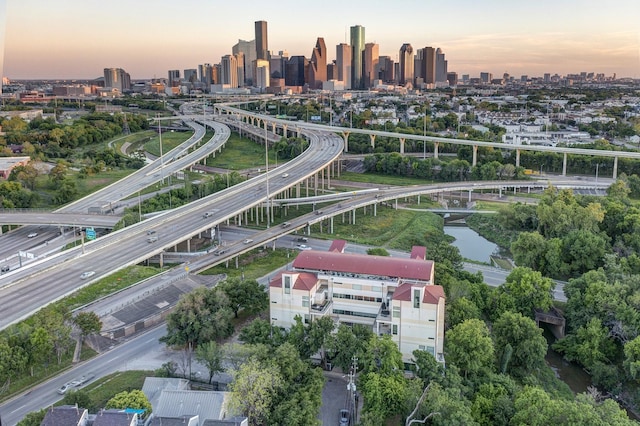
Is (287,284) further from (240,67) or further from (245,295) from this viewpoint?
(240,67)

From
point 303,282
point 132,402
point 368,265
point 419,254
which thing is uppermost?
point 368,265

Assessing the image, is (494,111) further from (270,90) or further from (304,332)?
(270,90)

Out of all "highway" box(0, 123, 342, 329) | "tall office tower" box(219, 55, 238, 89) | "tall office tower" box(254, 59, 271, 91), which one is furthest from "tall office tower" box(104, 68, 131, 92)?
"highway" box(0, 123, 342, 329)

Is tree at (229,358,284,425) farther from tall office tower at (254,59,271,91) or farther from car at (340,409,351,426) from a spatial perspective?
tall office tower at (254,59,271,91)

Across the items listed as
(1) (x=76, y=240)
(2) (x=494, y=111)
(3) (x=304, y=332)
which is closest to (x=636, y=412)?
(3) (x=304, y=332)

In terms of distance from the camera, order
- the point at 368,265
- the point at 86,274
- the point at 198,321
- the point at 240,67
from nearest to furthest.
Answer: the point at 198,321
the point at 368,265
the point at 86,274
the point at 240,67

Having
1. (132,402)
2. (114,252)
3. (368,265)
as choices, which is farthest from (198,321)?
(114,252)

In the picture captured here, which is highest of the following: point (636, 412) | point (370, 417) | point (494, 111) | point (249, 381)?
point (494, 111)
